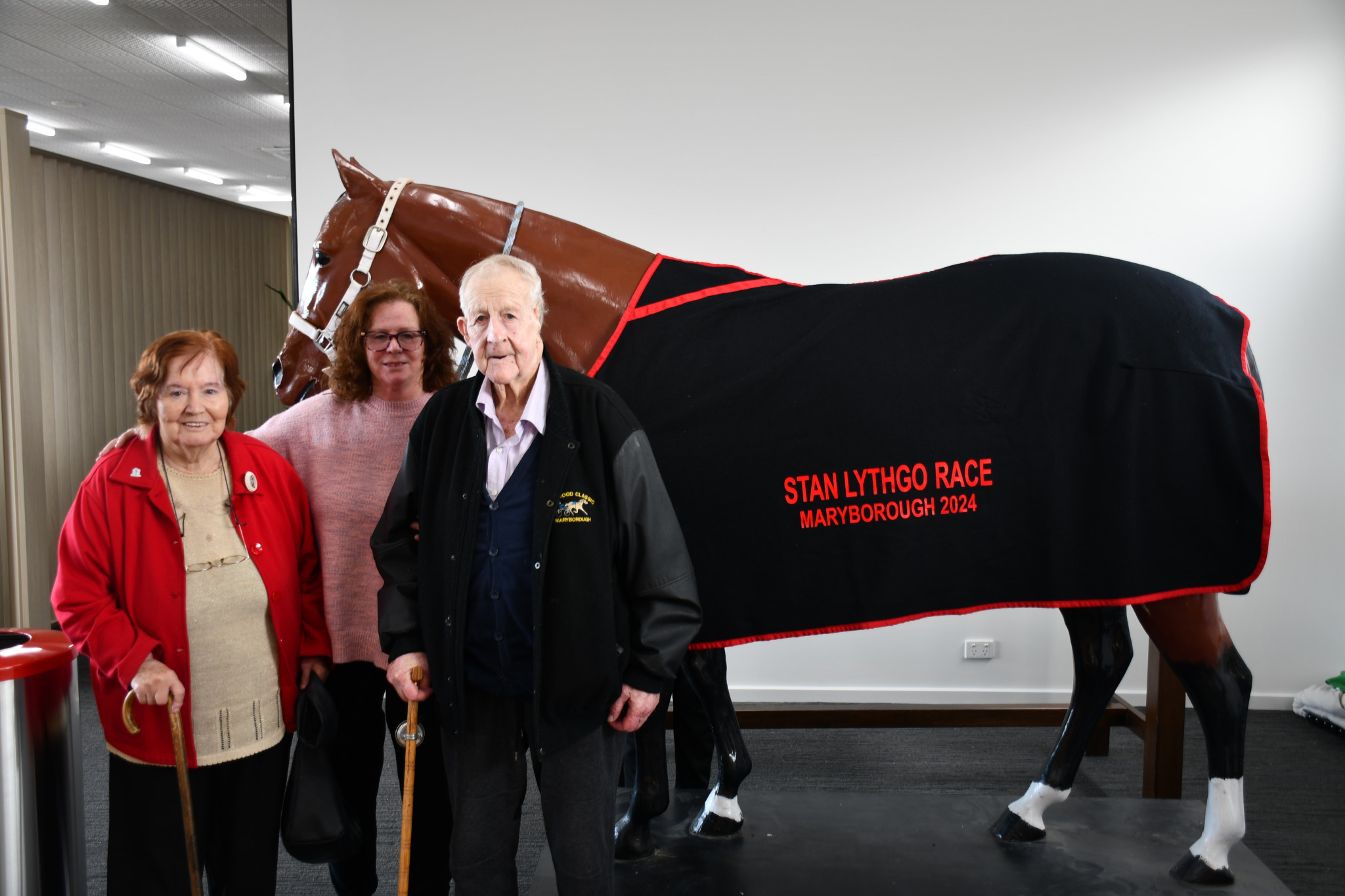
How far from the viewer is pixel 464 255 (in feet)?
5.80

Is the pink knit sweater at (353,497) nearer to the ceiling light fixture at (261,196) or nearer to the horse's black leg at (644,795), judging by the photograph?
the horse's black leg at (644,795)

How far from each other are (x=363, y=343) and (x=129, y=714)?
0.75 meters

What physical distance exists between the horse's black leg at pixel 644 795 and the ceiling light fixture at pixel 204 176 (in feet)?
22.0

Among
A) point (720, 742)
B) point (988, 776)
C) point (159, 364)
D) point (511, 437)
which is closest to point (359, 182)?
point (159, 364)

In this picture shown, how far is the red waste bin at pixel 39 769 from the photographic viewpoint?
62.6 inches

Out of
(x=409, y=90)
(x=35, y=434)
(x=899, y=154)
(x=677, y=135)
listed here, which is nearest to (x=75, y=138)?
(x=35, y=434)

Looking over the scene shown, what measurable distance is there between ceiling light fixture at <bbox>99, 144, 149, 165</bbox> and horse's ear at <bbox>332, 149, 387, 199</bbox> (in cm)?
563

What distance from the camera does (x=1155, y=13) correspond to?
3188 mm

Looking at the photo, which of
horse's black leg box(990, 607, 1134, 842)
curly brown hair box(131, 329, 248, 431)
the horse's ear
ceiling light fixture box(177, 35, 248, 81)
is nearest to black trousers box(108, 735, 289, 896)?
curly brown hair box(131, 329, 248, 431)

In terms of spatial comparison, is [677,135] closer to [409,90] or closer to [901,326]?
[409,90]

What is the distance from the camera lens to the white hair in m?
1.29

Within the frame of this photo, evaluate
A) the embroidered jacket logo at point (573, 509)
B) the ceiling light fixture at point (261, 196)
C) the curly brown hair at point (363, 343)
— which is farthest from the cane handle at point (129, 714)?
the ceiling light fixture at point (261, 196)

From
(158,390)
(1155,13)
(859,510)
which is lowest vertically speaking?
(859,510)

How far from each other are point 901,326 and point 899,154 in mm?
1906
